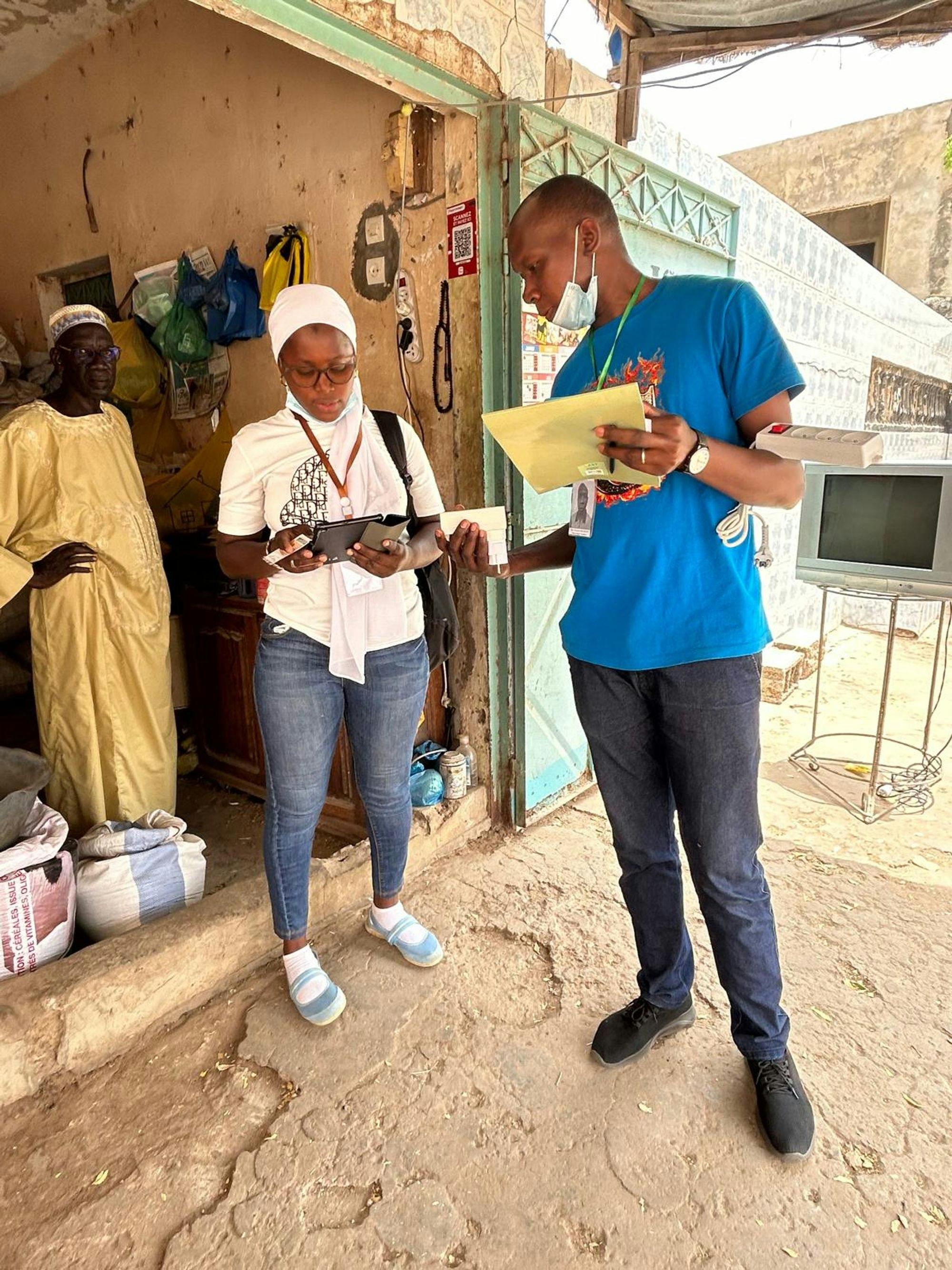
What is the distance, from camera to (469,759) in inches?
123

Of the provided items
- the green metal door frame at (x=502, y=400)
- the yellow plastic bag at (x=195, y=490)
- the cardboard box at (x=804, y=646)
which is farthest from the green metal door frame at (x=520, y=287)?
the cardboard box at (x=804, y=646)

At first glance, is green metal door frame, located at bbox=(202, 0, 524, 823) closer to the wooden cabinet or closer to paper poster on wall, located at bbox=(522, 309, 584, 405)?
paper poster on wall, located at bbox=(522, 309, 584, 405)

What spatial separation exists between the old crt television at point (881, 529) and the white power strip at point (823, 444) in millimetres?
2088

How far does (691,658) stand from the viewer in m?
1.59

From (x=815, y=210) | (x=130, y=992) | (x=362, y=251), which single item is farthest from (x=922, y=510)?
(x=815, y=210)

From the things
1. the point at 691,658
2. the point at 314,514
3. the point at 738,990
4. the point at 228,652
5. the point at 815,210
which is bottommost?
the point at 738,990

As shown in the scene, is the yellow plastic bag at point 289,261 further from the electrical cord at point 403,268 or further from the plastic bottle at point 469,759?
the plastic bottle at point 469,759

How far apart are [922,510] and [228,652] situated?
10.2 ft

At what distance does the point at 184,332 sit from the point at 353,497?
2156 mm

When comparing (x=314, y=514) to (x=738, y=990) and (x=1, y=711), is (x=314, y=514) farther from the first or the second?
(x=1, y=711)

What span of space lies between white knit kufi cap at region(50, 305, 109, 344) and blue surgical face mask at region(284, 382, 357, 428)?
38.8 inches

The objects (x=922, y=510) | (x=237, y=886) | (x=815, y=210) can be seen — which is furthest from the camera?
(x=815, y=210)

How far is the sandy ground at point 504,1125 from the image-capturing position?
5.06ft

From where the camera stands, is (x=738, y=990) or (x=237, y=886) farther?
(x=237, y=886)
